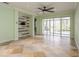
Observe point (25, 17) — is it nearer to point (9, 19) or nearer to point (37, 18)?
point (37, 18)

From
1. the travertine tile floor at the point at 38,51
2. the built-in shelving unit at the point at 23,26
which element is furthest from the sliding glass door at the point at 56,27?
the travertine tile floor at the point at 38,51

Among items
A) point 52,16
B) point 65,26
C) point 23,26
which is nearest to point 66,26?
point 65,26

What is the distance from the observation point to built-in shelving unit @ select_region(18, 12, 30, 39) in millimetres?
10476

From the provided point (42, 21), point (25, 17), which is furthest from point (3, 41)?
point (42, 21)

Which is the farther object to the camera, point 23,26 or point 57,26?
point 57,26

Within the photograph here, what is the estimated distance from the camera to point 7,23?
7816 mm

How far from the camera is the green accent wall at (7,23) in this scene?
24.1ft

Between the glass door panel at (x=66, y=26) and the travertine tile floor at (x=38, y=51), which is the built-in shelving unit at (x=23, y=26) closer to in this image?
the glass door panel at (x=66, y=26)

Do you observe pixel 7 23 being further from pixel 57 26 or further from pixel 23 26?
pixel 57 26

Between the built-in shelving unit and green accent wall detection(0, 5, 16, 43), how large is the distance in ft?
6.51

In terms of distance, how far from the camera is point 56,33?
12742mm

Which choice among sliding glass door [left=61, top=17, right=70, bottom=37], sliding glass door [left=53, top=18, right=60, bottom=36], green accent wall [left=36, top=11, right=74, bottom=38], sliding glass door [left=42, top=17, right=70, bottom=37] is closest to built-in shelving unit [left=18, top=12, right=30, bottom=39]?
green accent wall [left=36, top=11, right=74, bottom=38]

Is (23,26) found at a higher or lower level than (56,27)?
higher

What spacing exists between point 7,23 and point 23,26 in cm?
340
